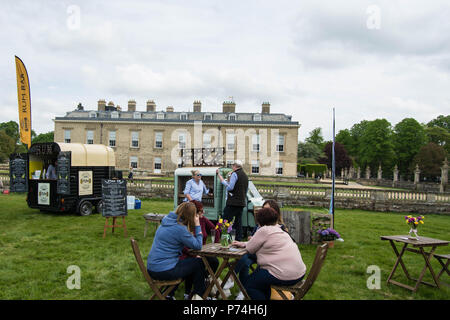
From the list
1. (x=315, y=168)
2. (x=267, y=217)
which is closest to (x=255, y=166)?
(x=315, y=168)

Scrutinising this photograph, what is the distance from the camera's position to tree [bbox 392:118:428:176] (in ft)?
183

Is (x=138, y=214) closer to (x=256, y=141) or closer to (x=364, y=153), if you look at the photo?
(x=256, y=141)

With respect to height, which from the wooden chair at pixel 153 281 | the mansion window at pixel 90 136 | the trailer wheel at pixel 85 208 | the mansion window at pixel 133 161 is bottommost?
the trailer wheel at pixel 85 208

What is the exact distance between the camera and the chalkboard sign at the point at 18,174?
1181 cm

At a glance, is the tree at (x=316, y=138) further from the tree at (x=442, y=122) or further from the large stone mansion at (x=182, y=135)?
the large stone mansion at (x=182, y=135)

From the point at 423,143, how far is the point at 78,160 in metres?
59.5

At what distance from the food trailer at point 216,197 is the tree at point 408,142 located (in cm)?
5573

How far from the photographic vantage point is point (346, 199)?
1670 centimetres

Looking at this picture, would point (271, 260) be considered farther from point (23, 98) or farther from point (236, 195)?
point (23, 98)

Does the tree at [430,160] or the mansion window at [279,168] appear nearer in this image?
the mansion window at [279,168]

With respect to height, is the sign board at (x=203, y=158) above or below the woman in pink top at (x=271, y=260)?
above

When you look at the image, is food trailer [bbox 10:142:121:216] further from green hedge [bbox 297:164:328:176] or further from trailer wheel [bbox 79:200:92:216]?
green hedge [bbox 297:164:328:176]

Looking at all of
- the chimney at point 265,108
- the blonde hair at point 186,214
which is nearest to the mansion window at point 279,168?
the chimney at point 265,108
